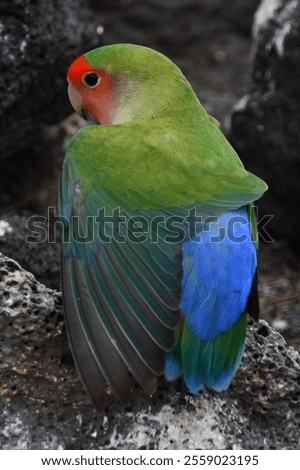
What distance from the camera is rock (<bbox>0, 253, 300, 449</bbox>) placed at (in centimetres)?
238

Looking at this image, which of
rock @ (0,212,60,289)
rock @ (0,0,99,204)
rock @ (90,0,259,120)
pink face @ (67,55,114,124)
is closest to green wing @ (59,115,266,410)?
pink face @ (67,55,114,124)

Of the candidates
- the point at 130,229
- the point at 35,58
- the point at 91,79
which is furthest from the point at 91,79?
the point at 130,229

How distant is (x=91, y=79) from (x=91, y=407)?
1113 millimetres

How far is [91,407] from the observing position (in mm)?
2404

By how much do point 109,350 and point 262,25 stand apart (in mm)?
2372

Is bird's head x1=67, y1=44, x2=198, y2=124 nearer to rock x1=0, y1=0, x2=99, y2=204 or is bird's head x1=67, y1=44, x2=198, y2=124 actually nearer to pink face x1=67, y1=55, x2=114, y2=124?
pink face x1=67, y1=55, x2=114, y2=124

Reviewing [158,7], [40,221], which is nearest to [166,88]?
[40,221]

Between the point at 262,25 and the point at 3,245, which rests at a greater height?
the point at 262,25

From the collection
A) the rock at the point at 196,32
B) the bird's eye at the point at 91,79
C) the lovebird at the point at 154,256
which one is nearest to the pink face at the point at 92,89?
the bird's eye at the point at 91,79

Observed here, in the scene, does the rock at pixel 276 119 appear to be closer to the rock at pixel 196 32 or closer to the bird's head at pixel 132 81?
the bird's head at pixel 132 81

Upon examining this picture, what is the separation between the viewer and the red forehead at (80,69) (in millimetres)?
2928

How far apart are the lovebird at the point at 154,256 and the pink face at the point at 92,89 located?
22 centimetres

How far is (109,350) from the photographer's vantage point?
229cm
